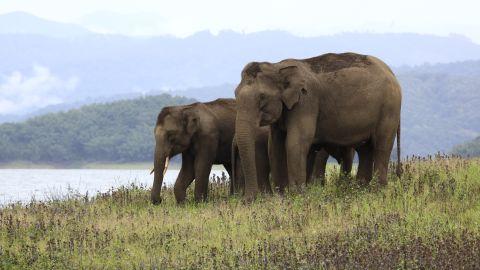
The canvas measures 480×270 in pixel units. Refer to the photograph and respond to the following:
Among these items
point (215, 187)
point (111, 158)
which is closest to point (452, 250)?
point (215, 187)

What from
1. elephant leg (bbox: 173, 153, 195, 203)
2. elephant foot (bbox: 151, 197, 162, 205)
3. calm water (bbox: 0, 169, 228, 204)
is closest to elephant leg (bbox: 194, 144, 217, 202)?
elephant leg (bbox: 173, 153, 195, 203)

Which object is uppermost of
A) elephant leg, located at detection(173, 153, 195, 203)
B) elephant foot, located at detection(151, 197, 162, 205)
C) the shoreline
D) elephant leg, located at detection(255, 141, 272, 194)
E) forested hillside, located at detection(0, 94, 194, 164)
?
elephant leg, located at detection(255, 141, 272, 194)

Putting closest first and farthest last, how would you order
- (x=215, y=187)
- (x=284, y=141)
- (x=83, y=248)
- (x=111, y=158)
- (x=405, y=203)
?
(x=83, y=248) < (x=405, y=203) < (x=284, y=141) < (x=215, y=187) < (x=111, y=158)

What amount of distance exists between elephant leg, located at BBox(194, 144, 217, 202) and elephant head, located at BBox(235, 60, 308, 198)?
2.33 m

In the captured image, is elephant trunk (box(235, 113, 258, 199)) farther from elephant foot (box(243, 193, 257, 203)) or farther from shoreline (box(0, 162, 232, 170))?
shoreline (box(0, 162, 232, 170))

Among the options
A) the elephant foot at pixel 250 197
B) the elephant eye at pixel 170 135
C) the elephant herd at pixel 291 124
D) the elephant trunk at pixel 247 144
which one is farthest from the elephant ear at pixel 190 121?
the elephant foot at pixel 250 197

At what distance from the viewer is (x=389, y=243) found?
39.2 ft

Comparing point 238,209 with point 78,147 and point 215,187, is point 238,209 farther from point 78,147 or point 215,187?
point 78,147

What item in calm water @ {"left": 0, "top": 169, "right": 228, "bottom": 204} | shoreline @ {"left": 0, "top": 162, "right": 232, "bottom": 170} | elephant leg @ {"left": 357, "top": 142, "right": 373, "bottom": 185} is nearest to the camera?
elephant leg @ {"left": 357, "top": 142, "right": 373, "bottom": 185}

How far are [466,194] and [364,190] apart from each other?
1.81m

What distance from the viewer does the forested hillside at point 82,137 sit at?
151 m

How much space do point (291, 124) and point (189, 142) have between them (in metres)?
3.31

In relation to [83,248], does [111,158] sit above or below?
below

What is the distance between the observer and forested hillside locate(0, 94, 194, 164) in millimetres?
151125
